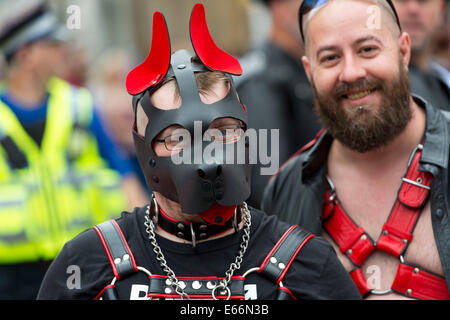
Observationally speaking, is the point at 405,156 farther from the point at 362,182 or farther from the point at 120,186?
the point at 120,186

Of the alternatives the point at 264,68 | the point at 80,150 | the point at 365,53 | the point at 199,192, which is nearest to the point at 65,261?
the point at 199,192

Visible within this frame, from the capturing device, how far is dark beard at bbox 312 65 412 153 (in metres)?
3.62

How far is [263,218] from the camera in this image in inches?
118

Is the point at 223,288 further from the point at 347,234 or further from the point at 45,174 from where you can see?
the point at 45,174

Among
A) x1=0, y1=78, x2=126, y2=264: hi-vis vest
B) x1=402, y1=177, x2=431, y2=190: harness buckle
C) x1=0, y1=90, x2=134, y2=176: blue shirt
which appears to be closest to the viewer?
x1=402, y1=177, x2=431, y2=190: harness buckle

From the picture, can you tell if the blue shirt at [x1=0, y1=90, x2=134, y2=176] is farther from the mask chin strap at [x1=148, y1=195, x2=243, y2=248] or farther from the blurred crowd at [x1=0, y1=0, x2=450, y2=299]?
the mask chin strap at [x1=148, y1=195, x2=243, y2=248]

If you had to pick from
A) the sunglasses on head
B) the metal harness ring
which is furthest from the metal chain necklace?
the sunglasses on head

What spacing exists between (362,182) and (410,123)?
38cm

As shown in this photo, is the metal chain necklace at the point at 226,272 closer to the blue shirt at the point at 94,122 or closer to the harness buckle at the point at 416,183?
the harness buckle at the point at 416,183

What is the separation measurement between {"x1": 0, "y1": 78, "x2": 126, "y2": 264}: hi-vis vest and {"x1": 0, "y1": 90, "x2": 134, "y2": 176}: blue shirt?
39 mm

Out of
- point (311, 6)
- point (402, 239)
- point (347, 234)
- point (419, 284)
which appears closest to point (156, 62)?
point (311, 6)

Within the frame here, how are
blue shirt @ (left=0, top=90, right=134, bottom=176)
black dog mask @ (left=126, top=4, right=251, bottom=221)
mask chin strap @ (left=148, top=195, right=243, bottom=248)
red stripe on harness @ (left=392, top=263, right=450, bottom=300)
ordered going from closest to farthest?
1. black dog mask @ (left=126, top=4, right=251, bottom=221)
2. mask chin strap @ (left=148, top=195, right=243, bottom=248)
3. red stripe on harness @ (left=392, top=263, right=450, bottom=300)
4. blue shirt @ (left=0, top=90, right=134, bottom=176)

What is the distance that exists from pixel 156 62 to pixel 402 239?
57.2 inches

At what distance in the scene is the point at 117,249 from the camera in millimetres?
2869
